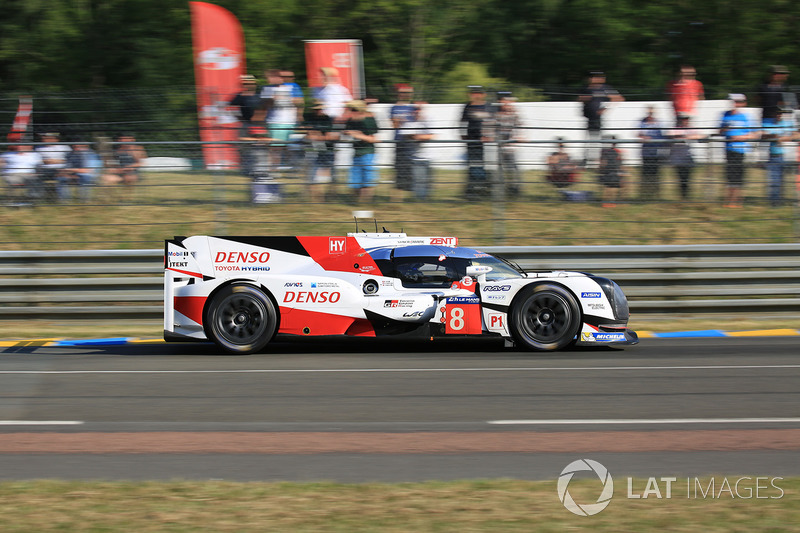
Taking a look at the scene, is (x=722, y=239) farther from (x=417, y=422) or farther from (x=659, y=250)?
(x=417, y=422)

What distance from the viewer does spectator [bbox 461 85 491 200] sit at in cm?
1270

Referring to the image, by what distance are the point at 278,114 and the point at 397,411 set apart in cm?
724

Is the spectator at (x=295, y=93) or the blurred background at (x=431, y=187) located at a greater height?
the spectator at (x=295, y=93)

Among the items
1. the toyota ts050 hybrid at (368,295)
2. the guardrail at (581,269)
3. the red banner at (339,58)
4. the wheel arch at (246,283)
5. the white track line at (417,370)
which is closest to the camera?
the white track line at (417,370)

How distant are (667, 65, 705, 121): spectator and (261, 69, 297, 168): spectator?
5.75m

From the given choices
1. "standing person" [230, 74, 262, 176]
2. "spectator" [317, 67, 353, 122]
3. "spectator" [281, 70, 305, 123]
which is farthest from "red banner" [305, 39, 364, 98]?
"standing person" [230, 74, 262, 176]

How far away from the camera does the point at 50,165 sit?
13164mm

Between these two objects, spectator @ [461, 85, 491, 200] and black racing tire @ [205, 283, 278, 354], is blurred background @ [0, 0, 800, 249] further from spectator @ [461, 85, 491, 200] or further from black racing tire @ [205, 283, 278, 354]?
black racing tire @ [205, 283, 278, 354]

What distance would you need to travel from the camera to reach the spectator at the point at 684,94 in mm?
14164

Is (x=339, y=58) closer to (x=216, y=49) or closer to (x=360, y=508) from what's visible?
(x=216, y=49)

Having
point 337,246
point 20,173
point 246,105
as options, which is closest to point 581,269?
point 337,246

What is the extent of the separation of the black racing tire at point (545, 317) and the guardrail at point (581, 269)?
7.65ft

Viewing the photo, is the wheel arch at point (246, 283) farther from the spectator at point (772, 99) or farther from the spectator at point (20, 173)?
the spectator at point (772, 99)

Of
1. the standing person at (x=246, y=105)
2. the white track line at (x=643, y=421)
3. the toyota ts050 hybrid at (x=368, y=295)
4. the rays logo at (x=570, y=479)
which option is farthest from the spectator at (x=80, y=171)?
the rays logo at (x=570, y=479)
